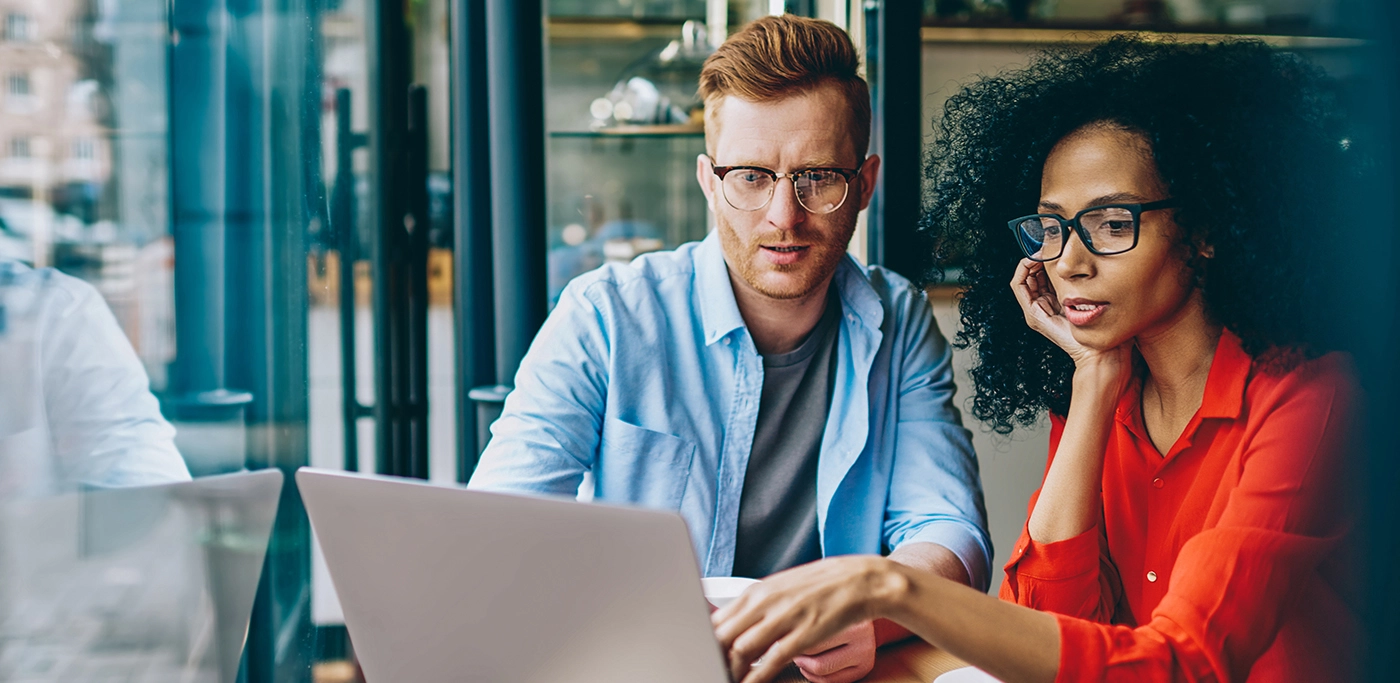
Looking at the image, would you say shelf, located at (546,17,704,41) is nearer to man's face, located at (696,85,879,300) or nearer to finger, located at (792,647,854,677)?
man's face, located at (696,85,879,300)

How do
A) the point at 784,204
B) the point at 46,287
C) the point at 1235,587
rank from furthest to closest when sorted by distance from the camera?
the point at 784,204, the point at 1235,587, the point at 46,287

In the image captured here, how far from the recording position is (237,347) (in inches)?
42.2

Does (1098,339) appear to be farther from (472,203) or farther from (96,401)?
(472,203)

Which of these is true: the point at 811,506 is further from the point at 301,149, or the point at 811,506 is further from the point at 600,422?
the point at 301,149

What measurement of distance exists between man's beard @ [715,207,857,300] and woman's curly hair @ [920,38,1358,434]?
0.15 m

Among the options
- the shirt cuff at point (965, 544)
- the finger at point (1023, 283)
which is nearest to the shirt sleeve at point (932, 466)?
the shirt cuff at point (965, 544)

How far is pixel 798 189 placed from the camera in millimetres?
1381

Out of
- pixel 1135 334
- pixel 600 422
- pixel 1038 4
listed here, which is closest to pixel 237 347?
pixel 600 422

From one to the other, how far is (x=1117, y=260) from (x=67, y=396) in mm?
940

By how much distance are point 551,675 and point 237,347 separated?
1.86 feet

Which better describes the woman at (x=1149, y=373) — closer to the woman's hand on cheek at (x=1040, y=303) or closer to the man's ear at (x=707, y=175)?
the woman's hand on cheek at (x=1040, y=303)

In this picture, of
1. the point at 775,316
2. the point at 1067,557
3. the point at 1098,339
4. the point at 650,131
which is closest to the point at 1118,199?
the point at 1098,339

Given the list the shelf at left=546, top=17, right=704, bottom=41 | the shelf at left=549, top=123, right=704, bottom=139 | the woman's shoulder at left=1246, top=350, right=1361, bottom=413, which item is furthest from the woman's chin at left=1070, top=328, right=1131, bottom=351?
the shelf at left=546, top=17, right=704, bottom=41

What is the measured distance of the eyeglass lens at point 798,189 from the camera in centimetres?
138
